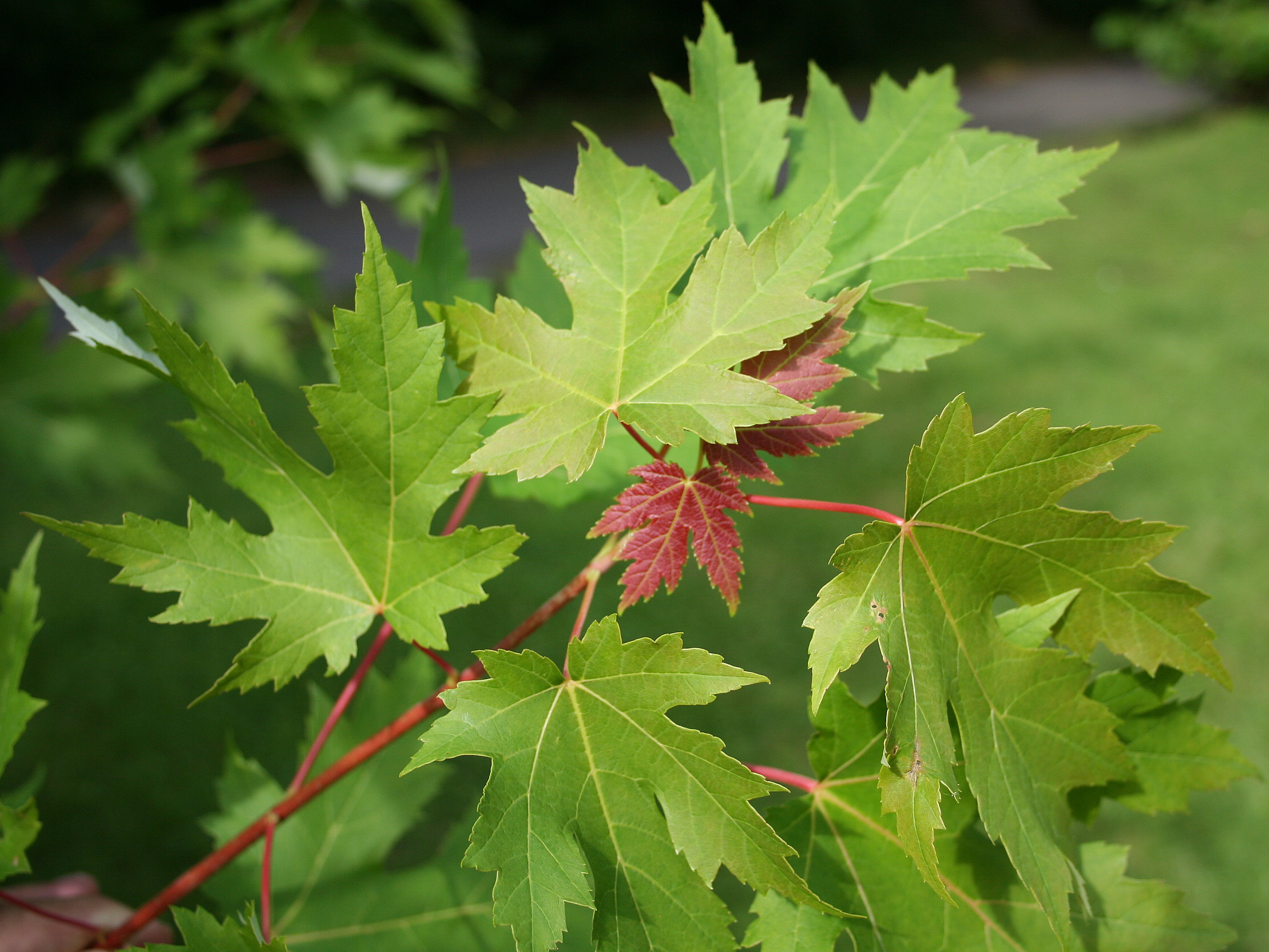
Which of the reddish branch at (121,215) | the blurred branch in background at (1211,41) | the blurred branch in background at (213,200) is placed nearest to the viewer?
the blurred branch in background at (213,200)

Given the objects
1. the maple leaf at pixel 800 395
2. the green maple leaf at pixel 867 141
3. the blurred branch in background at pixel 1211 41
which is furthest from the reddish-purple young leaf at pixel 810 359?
the blurred branch in background at pixel 1211 41

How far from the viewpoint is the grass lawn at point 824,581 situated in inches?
101

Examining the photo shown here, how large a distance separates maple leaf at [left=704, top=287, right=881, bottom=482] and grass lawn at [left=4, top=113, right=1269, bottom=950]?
210 mm

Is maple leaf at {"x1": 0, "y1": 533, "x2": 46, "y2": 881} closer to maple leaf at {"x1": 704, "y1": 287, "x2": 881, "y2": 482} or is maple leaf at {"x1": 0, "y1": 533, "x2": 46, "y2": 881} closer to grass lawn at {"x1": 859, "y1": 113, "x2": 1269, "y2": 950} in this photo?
maple leaf at {"x1": 704, "y1": 287, "x2": 881, "y2": 482}

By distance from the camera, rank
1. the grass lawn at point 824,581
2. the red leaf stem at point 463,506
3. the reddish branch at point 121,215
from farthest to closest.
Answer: the grass lawn at point 824,581 < the reddish branch at point 121,215 < the red leaf stem at point 463,506

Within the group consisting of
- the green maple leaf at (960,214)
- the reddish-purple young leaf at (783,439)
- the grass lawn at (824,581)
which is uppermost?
the green maple leaf at (960,214)

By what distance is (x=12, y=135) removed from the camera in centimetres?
633

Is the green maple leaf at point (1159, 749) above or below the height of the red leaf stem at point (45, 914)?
above

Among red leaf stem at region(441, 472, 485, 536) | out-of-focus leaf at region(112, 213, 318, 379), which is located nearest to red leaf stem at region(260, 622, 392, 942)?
red leaf stem at region(441, 472, 485, 536)

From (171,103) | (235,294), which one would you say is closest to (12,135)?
(171,103)

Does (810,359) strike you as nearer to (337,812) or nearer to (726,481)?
(726,481)

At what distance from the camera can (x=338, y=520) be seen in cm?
72

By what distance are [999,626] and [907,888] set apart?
21cm

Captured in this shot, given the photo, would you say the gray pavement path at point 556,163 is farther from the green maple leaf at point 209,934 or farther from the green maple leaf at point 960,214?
the green maple leaf at point 209,934
